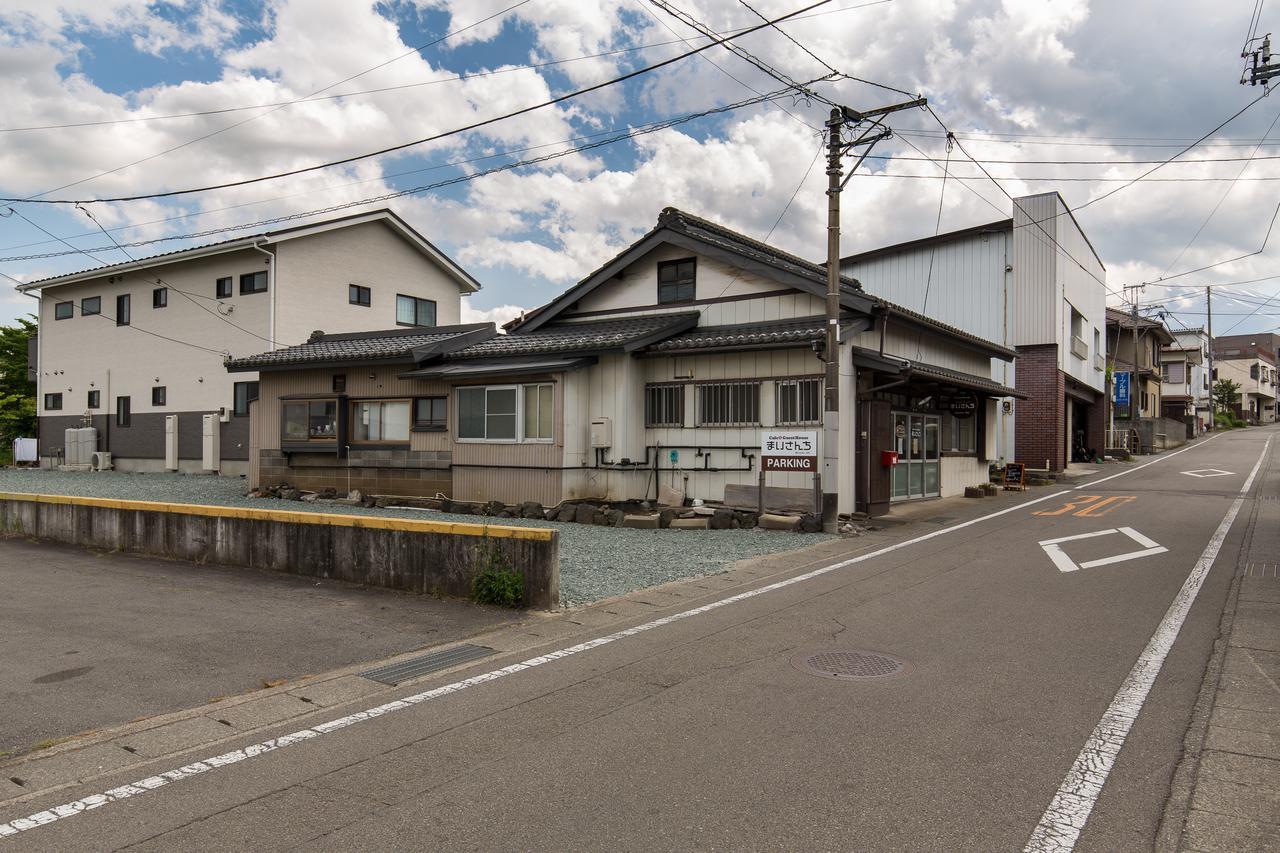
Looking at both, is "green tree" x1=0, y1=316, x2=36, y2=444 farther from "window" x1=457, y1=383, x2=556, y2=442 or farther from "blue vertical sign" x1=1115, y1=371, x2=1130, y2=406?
"blue vertical sign" x1=1115, y1=371, x2=1130, y2=406

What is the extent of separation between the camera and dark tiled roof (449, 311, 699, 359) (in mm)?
15734

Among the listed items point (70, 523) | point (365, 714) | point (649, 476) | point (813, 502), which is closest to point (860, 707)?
point (365, 714)

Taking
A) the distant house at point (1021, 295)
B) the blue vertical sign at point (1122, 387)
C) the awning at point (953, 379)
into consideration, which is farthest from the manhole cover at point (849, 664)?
the blue vertical sign at point (1122, 387)

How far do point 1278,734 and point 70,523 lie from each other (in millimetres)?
14953

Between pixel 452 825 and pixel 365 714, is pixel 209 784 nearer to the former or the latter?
pixel 365 714

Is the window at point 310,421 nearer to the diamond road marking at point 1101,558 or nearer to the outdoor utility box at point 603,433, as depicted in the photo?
the outdoor utility box at point 603,433

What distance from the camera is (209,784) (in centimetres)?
399

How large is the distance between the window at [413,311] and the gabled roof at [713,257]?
468 inches

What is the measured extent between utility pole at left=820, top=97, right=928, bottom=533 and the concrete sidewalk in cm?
638

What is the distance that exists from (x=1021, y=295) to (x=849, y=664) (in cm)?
2581

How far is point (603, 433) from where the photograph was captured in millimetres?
15750

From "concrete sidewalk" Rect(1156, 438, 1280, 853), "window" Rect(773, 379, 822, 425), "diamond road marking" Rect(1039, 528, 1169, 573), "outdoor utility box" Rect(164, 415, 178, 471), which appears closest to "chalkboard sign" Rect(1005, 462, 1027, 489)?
"diamond road marking" Rect(1039, 528, 1169, 573)

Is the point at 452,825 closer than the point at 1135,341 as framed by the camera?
Yes

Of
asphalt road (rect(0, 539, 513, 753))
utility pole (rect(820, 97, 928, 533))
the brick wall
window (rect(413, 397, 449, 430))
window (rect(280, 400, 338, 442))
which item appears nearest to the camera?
asphalt road (rect(0, 539, 513, 753))
